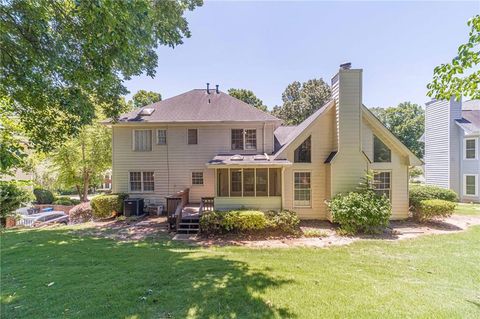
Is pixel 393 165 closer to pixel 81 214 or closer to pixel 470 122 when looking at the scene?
pixel 470 122

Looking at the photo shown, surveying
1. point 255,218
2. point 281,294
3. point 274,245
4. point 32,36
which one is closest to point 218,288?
point 281,294

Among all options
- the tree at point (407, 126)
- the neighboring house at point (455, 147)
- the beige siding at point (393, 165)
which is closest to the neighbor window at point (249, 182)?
the beige siding at point (393, 165)

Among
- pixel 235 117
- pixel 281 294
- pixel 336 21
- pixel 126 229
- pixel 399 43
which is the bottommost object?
pixel 126 229

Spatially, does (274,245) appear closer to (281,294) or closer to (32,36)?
(281,294)

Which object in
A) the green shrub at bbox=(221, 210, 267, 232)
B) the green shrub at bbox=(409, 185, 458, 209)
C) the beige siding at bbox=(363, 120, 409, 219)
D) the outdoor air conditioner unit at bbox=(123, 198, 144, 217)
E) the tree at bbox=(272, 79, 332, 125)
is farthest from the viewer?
the tree at bbox=(272, 79, 332, 125)

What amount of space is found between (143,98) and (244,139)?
2732cm

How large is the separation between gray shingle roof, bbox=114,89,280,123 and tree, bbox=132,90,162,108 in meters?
21.6

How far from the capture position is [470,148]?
17.6m

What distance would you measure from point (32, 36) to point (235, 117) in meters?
9.93

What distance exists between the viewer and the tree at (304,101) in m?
30.3

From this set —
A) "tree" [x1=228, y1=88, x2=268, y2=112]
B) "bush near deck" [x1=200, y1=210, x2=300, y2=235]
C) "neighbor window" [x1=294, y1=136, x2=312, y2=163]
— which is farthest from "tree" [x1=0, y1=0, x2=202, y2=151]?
"tree" [x1=228, y1=88, x2=268, y2=112]

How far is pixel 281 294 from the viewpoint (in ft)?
14.4

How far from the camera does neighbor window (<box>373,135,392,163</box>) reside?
11727 mm

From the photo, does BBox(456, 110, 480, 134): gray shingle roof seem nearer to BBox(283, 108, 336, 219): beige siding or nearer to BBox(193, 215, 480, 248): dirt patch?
BBox(193, 215, 480, 248): dirt patch
